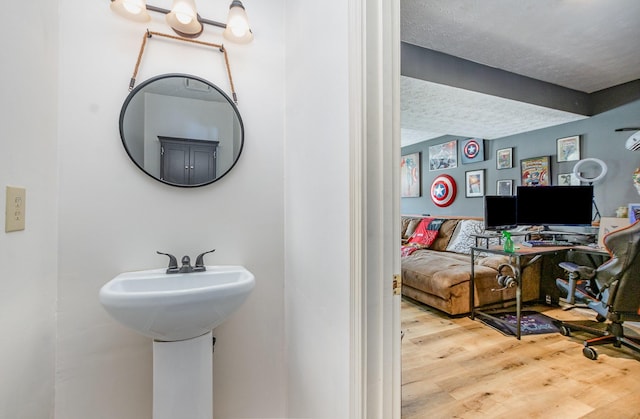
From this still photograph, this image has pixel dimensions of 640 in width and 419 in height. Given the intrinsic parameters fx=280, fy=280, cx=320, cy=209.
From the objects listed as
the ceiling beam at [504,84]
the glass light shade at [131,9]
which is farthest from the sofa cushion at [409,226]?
A: the glass light shade at [131,9]

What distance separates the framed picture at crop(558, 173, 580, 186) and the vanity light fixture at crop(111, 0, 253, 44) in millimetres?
3771

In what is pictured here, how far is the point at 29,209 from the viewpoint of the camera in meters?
0.90

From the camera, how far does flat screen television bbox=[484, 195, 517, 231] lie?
9.97ft

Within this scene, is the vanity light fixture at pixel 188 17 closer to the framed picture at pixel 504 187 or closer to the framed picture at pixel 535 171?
the framed picture at pixel 535 171

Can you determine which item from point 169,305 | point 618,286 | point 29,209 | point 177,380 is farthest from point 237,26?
point 618,286

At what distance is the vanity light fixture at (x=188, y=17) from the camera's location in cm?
117

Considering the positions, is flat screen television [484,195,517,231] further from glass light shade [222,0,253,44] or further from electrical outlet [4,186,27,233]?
electrical outlet [4,186,27,233]

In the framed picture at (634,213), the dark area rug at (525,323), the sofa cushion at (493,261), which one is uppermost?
the framed picture at (634,213)

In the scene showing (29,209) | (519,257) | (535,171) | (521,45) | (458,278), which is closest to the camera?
(29,209)

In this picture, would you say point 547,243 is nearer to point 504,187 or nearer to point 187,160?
point 504,187

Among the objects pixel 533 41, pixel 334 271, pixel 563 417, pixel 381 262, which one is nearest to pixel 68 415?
pixel 334 271

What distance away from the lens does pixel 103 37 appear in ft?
3.93

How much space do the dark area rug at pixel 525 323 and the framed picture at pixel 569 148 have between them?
1.86 metres

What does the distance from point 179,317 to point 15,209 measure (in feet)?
1.82
